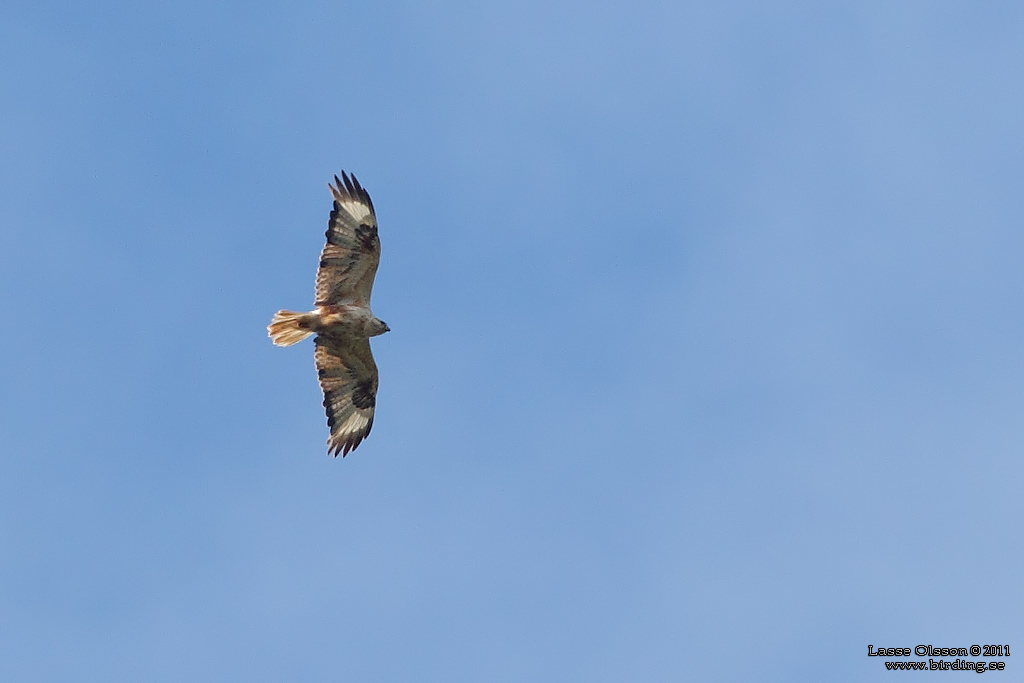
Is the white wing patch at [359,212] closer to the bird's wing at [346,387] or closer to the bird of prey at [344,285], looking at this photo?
the bird of prey at [344,285]

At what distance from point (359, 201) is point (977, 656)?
31.9 ft

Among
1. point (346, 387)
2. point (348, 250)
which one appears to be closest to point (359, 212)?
point (348, 250)

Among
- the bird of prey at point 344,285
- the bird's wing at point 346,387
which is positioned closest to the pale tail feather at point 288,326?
the bird of prey at point 344,285

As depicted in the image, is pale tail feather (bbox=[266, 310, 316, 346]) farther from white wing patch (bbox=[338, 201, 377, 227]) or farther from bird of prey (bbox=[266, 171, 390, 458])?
white wing patch (bbox=[338, 201, 377, 227])

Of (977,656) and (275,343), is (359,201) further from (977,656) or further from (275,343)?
(977,656)

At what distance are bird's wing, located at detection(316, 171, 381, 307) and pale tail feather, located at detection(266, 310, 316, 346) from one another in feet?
1.11

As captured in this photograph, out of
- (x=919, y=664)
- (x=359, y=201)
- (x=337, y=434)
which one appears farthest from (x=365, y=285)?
(x=919, y=664)

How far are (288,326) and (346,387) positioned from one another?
64.2 inches

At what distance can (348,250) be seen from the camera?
16.3 metres

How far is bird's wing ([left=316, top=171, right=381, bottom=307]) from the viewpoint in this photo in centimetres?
1627

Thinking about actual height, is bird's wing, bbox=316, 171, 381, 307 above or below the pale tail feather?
above

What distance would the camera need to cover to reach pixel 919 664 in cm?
1450

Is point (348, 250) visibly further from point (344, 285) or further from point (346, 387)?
point (346, 387)

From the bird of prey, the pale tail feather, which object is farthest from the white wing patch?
the pale tail feather
